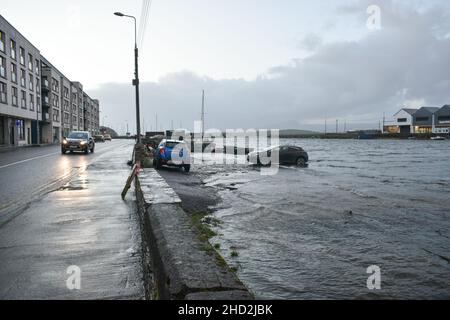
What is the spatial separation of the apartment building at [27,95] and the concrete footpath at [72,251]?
39.2m

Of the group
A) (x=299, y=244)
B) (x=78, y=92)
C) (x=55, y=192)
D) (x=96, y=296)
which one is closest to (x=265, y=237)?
(x=299, y=244)

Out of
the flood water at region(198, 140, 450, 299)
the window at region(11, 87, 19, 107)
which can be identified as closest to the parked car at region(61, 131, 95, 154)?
the flood water at region(198, 140, 450, 299)

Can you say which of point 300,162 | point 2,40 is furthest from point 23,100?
point 300,162

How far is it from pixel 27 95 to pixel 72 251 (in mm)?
52497

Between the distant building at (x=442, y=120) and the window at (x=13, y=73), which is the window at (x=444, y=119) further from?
the window at (x=13, y=73)

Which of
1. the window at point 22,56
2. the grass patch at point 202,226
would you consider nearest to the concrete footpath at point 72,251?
the grass patch at point 202,226

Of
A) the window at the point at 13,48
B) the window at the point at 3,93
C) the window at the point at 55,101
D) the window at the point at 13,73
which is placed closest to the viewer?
the window at the point at 3,93

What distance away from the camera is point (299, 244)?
21.7ft

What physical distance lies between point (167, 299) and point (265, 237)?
427 cm

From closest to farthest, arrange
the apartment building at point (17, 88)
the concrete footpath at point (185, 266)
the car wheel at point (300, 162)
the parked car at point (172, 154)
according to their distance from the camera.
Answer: the concrete footpath at point (185, 266), the parked car at point (172, 154), the car wheel at point (300, 162), the apartment building at point (17, 88)

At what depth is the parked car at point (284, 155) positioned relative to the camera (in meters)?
26.6

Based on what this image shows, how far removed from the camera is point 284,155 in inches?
1072

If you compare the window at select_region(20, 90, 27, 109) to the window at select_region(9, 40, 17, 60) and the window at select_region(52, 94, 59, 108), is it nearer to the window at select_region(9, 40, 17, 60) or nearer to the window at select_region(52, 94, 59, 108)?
the window at select_region(9, 40, 17, 60)
